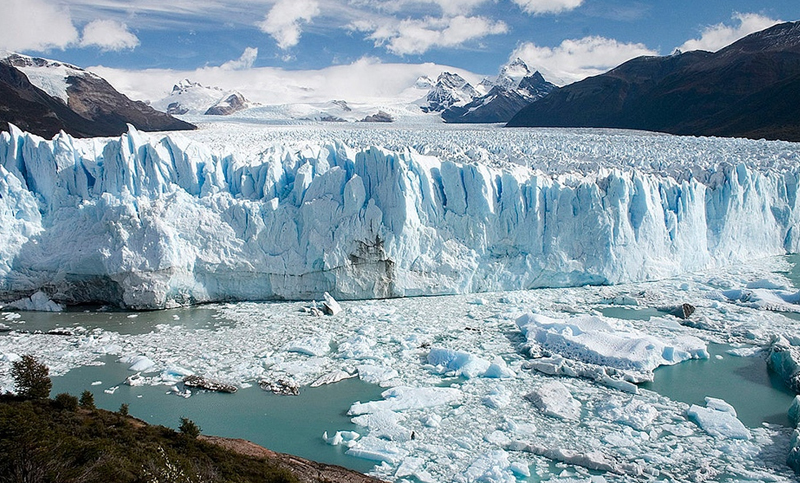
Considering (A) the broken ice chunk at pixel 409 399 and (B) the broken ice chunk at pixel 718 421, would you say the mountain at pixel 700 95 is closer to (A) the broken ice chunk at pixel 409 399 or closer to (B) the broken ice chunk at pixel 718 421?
(B) the broken ice chunk at pixel 718 421

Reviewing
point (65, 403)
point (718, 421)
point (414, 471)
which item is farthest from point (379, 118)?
point (414, 471)

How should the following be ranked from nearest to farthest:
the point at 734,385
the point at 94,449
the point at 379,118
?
the point at 94,449 < the point at 734,385 < the point at 379,118

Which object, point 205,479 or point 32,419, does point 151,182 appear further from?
A: point 205,479

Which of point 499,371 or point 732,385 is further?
point 499,371

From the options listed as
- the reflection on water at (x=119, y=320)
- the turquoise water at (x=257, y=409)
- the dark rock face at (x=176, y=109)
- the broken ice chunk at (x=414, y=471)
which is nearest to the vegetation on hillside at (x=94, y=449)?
the turquoise water at (x=257, y=409)

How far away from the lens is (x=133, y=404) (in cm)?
661

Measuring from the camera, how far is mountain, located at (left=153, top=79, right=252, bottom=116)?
5655 centimetres

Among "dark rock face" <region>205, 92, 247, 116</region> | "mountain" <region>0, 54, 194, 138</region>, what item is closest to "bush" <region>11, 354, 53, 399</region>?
"mountain" <region>0, 54, 194, 138</region>

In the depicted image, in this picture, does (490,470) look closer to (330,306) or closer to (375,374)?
(375,374)

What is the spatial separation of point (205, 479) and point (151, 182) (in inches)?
331

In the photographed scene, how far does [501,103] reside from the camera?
58.7 metres

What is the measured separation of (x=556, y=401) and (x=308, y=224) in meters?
5.90

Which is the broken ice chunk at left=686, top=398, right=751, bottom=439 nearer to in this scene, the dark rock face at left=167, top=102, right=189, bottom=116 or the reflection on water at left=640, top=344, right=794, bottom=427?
the reflection on water at left=640, top=344, right=794, bottom=427

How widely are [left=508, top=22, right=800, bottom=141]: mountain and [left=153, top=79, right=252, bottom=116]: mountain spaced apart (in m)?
28.6
